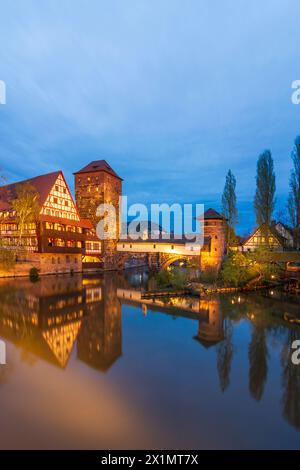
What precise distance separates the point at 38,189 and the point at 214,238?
24784 millimetres

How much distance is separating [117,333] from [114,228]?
31417 mm

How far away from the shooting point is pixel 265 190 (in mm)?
29375

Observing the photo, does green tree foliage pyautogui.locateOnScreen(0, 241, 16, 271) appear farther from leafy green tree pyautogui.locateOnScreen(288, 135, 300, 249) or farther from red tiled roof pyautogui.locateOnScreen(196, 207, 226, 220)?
leafy green tree pyautogui.locateOnScreen(288, 135, 300, 249)

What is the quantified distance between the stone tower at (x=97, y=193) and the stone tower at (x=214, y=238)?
20.4 m

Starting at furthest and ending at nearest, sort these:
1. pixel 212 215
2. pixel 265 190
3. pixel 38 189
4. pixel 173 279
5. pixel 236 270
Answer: pixel 38 189 < pixel 265 190 < pixel 212 215 < pixel 236 270 < pixel 173 279

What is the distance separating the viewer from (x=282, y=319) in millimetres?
14430

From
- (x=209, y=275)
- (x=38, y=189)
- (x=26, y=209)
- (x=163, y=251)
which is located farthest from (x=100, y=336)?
(x=38, y=189)

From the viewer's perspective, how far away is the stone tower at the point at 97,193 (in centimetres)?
4050

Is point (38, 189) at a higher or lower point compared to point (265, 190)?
higher

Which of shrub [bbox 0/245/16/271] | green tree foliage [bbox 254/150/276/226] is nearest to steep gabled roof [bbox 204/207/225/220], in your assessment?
green tree foliage [bbox 254/150/276/226]

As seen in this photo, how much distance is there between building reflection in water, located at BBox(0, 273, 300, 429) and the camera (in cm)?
848

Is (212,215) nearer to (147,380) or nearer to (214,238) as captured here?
(214,238)
